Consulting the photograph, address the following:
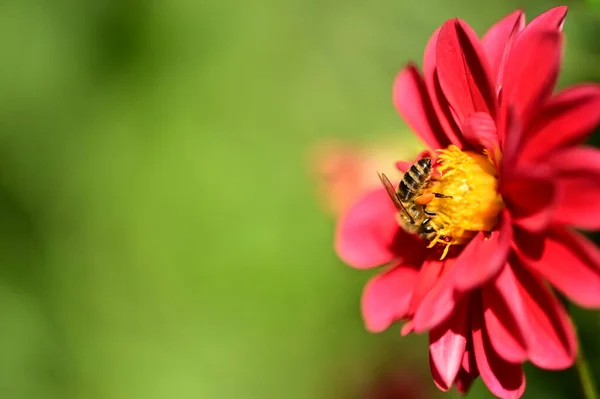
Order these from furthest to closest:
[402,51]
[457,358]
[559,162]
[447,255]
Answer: [402,51], [447,255], [457,358], [559,162]

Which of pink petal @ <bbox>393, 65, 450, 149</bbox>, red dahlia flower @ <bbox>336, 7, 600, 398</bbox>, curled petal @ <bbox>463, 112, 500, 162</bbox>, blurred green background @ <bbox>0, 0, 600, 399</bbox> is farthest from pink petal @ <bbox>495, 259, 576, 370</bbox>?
blurred green background @ <bbox>0, 0, 600, 399</bbox>

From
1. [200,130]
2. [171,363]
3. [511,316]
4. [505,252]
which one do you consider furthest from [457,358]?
[200,130]

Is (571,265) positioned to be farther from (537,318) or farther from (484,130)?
(484,130)

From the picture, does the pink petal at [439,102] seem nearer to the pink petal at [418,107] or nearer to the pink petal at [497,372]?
the pink petal at [418,107]

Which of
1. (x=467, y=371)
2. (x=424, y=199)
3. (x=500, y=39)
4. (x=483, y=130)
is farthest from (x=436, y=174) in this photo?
(x=467, y=371)

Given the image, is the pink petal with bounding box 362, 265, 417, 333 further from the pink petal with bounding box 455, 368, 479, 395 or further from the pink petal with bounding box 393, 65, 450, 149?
the pink petal with bounding box 393, 65, 450, 149

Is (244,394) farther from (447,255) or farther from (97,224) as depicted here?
(447,255)

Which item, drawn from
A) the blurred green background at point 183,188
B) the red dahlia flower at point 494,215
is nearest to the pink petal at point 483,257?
the red dahlia flower at point 494,215

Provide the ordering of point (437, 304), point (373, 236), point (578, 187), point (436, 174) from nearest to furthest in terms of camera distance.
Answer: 1. point (578, 187)
2. point (437, 304)
3. point (436, 174)
4. point (373, 236)
